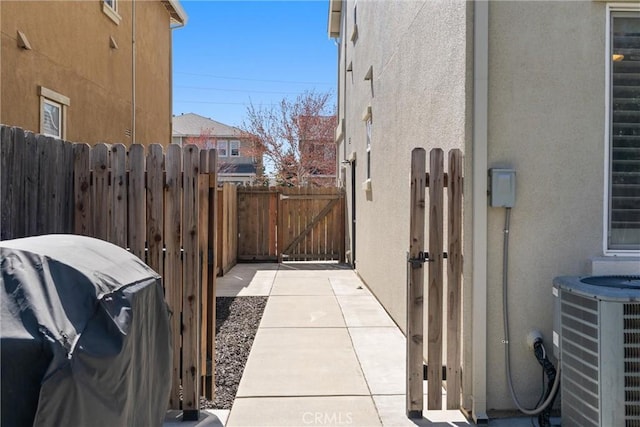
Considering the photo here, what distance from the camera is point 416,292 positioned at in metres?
3.89

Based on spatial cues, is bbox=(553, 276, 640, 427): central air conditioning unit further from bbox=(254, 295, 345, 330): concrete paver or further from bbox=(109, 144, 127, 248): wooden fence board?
bbox=(254, 295, 345, 330): concrete paver

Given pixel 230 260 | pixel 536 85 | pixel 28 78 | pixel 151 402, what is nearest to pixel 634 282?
pixel 536 85

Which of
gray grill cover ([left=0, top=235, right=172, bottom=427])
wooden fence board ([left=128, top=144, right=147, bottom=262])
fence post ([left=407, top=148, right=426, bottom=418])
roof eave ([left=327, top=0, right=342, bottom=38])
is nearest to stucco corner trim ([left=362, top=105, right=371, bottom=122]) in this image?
fence post ([left=407, top=148, right=426, bottom=418])

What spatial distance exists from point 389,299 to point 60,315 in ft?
18.0

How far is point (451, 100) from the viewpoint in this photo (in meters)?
4.14

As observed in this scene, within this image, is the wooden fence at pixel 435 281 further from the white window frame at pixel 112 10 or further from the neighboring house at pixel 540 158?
the white window frame at pixel 112 10

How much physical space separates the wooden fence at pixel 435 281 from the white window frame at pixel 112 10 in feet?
26.4

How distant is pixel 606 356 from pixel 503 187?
133 centimetres

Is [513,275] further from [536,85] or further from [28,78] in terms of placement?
[28,78]

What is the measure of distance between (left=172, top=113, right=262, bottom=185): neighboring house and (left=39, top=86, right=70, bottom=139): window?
24.2 m

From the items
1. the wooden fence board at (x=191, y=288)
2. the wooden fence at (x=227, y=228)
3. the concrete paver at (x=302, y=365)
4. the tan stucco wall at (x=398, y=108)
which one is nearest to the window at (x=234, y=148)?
the wooden fence at (x=227, y=228)

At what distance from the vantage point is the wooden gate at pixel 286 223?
1323cm

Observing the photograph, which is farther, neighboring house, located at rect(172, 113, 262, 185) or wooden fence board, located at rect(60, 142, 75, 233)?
neighboring house, located at rect(172, 113, 262, 185)

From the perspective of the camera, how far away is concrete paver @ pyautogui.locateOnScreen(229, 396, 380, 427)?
12.1 feet
